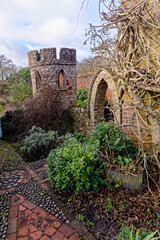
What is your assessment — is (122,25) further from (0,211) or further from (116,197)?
(0,211)

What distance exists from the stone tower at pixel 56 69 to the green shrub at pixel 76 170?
15.0 feet

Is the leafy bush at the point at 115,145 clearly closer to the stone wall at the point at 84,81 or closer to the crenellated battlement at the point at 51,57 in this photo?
the crenellated battlement at the point at 51,57

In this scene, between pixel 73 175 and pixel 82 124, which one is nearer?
pixel 73 175

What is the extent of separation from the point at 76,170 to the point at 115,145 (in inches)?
46.2

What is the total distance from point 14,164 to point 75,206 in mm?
2878

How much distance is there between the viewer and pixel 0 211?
9.56ft

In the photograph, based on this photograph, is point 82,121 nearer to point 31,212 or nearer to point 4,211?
point 31,212

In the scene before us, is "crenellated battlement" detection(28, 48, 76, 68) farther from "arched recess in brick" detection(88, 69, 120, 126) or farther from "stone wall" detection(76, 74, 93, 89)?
"arched recess in brick" detection(88, 69, 120, 126)

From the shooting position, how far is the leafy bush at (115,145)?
3514mm

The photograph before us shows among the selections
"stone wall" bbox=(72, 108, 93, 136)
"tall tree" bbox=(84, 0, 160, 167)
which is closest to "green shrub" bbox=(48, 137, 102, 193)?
"tall tree" bbox=(84, 0, 160, 167)

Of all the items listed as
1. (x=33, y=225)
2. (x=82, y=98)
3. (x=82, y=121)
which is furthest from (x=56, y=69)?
(x=33, y=225)

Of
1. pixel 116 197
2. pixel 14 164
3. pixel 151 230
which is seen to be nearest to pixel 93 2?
pixel 116 197

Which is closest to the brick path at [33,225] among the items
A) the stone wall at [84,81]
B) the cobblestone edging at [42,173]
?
the cobblestone edging at [42,173]

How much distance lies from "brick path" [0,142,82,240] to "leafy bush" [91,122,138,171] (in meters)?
1.58
